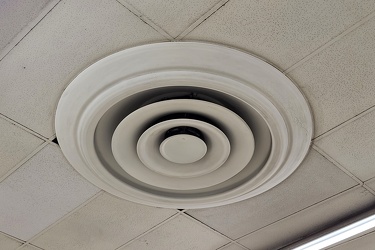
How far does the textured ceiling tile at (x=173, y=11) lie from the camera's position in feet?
4.74

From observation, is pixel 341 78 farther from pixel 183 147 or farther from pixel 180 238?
pixel 180 238

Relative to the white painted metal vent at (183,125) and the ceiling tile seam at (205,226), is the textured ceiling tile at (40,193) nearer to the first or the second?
the white painted metal vent at (183,125)

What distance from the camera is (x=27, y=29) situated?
151 cm

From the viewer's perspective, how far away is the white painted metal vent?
5.31ft

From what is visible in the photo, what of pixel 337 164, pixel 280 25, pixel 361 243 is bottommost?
pixel 361 243

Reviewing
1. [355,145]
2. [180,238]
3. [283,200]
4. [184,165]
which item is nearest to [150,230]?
[180,238]

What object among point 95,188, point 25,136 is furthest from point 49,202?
point 25,136

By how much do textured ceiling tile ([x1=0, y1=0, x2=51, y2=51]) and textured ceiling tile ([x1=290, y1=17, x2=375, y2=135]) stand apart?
102 centimetres

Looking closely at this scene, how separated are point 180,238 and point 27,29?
1.57 metres

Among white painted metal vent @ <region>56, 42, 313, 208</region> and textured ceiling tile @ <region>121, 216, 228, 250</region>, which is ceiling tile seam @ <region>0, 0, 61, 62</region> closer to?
white painted metal vent @ <region>56, 42, 313, 208</region>

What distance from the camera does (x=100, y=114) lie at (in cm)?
178

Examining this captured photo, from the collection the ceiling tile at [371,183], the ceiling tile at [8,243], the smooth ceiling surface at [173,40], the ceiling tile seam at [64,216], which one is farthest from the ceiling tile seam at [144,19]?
the ceiling tile at [8,243]

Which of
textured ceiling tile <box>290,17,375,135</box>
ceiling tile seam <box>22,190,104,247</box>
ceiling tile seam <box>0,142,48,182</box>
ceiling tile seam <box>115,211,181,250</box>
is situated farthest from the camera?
ceiling tile seam <box>115,211,181,250</box>

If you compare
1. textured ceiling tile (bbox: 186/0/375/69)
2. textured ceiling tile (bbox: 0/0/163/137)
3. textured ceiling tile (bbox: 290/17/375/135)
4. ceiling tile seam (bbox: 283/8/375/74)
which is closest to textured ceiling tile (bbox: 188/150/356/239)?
textured ceiling tile (bbox: 290/17/375/135)
